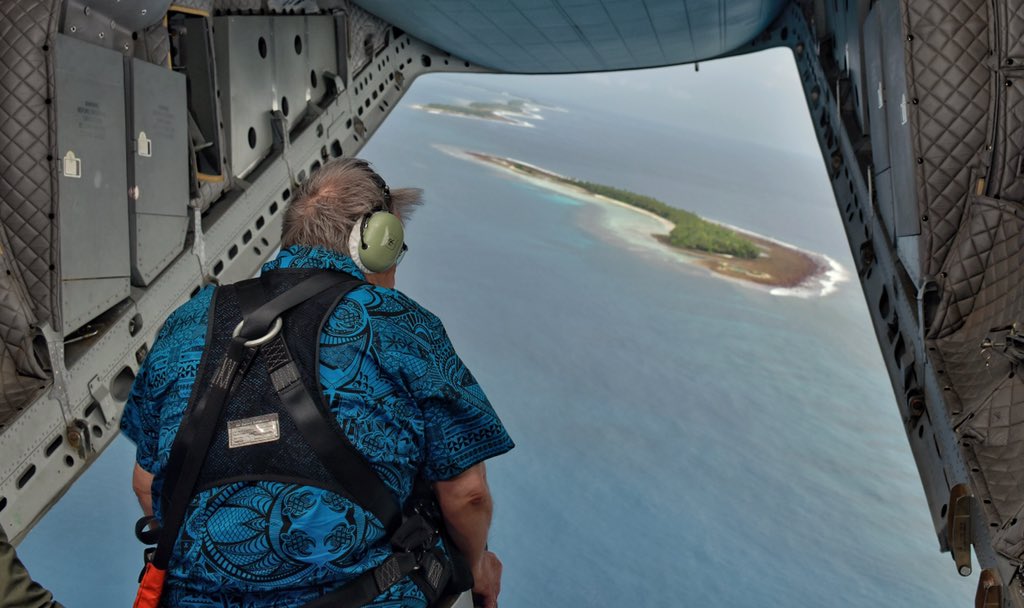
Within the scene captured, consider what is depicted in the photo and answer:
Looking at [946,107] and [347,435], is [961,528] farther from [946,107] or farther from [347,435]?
[347,435]

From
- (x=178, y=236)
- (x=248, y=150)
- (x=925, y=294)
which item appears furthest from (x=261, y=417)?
(x=248, y=150)

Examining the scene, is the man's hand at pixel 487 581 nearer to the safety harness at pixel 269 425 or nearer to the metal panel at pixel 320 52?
the safety harness at pixel 269 425

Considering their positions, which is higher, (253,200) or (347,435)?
(347,435)

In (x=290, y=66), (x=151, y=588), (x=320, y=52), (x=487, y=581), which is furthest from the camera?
(x=320, y=52)

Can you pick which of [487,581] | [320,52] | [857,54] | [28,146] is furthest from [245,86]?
[487,581]

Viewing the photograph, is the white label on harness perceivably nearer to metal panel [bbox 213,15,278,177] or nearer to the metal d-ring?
the metal d-ring

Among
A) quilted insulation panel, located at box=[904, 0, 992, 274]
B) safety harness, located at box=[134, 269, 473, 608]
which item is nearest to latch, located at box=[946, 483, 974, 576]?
quilted insulation panel, located at box=[904, 0, 992, 274]
